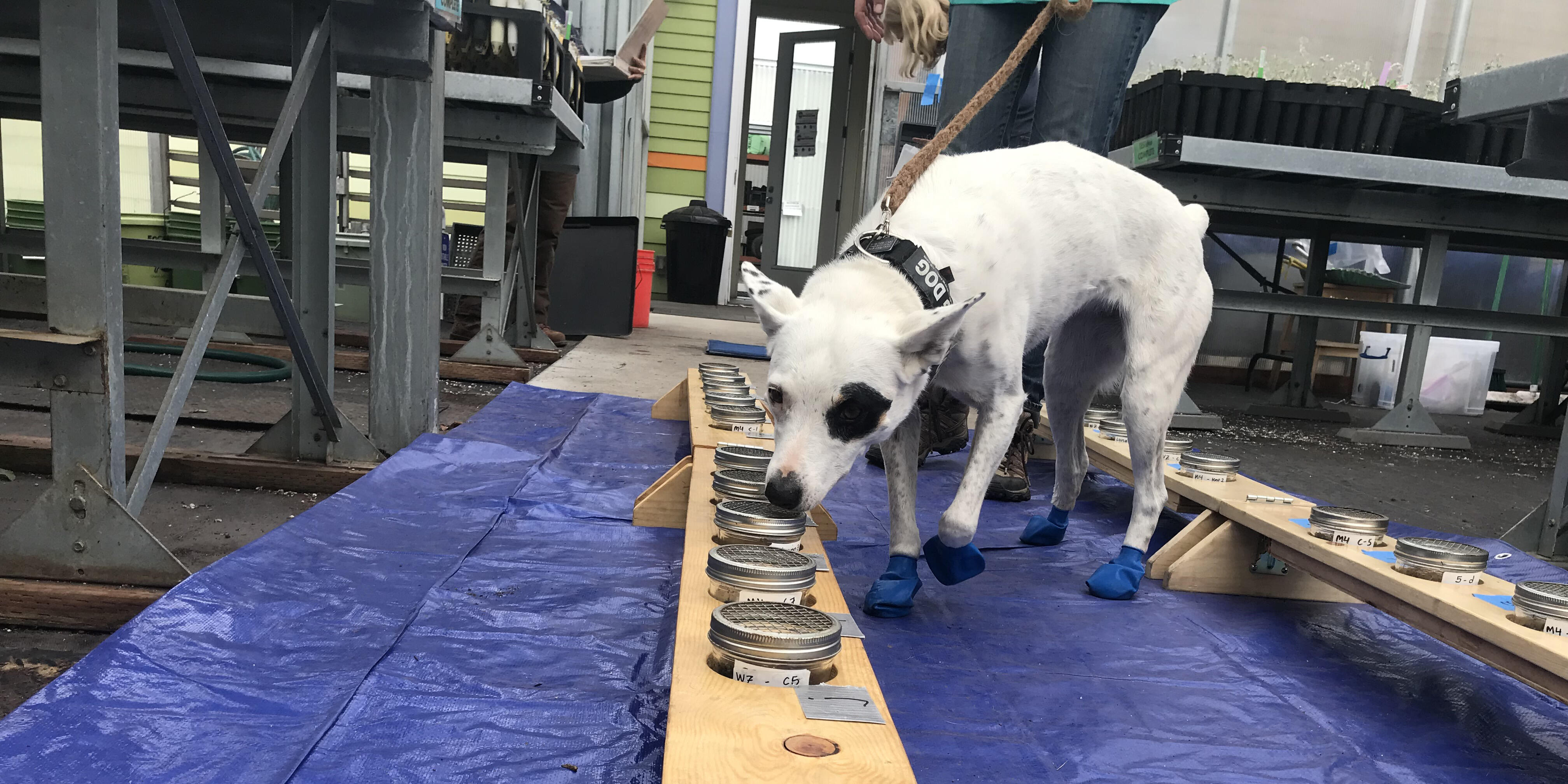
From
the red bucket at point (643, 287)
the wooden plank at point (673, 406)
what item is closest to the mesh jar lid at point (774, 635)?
the wooden plank at point (673, 406)

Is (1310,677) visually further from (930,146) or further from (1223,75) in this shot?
(1223,75)

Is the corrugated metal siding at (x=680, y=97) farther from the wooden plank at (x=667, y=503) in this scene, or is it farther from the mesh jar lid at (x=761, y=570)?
the mesh jar lid at (x=761, y=570)

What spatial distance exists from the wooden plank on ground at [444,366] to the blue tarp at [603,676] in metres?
2.41

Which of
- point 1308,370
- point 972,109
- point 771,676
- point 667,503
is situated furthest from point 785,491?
point 1308,370

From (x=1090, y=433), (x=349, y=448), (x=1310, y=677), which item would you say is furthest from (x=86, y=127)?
(x=1090, y=433)

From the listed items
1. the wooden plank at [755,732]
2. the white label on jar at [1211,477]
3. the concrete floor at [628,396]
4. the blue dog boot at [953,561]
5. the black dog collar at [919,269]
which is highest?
the black dog collar at [919,269]

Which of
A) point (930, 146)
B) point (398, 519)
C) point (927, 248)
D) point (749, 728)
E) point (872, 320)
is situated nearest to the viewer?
point (749, 728)

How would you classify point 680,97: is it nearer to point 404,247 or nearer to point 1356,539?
point 404,247

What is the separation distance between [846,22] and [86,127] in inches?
445

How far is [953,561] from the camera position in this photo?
209 centimetres

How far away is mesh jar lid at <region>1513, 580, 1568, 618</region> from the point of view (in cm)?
159

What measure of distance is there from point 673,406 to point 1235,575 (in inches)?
90.9

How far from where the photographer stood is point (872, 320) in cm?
170

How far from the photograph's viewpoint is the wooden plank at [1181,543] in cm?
255
